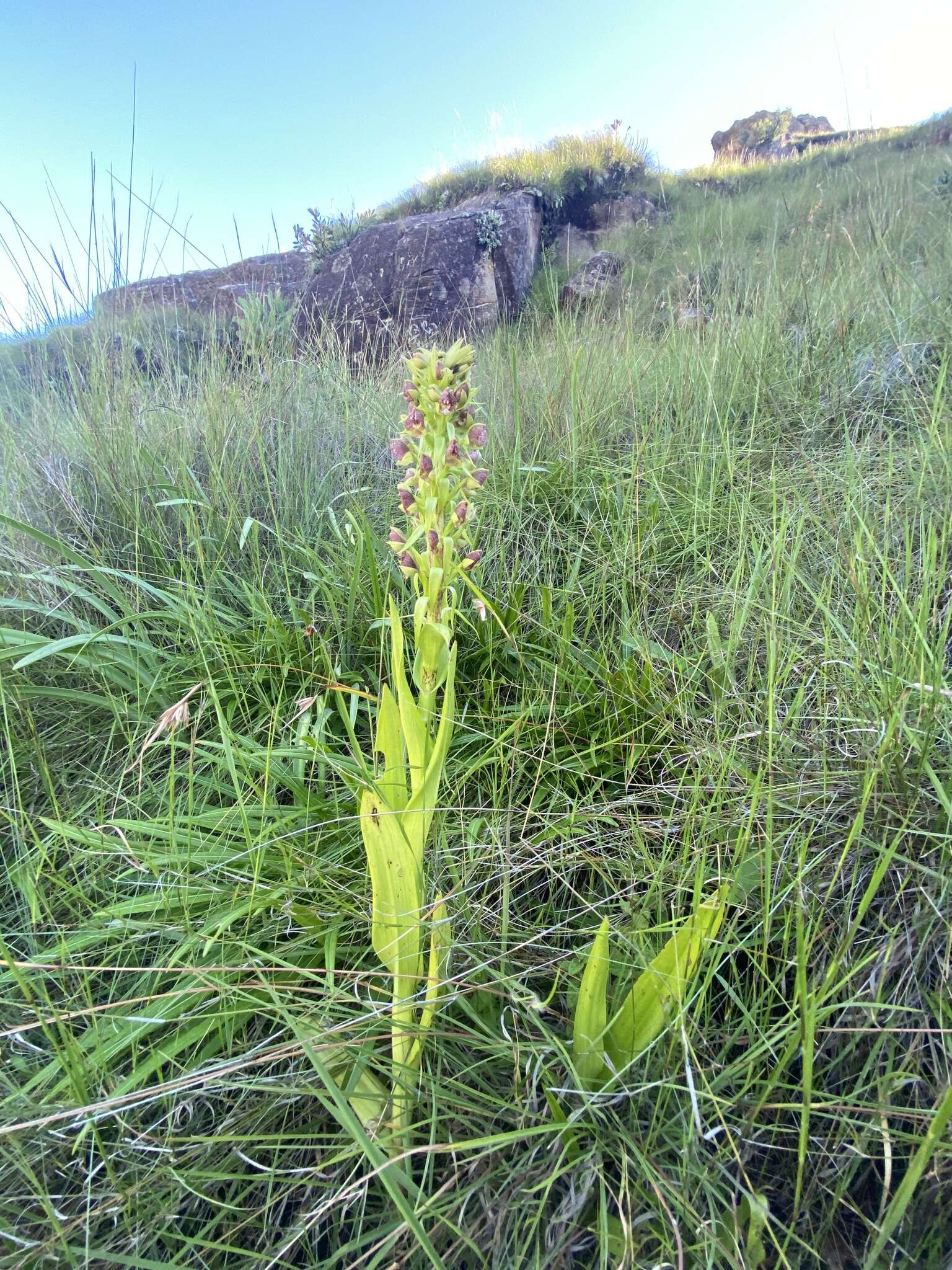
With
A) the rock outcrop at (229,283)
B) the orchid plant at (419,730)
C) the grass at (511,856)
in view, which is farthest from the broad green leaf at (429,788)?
the rock outcrop at (229,283)

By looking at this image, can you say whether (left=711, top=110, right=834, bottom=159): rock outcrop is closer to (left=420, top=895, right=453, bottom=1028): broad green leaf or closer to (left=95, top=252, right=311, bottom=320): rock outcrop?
(left=95, top=252, right=311, bottom=320): rock outcrop

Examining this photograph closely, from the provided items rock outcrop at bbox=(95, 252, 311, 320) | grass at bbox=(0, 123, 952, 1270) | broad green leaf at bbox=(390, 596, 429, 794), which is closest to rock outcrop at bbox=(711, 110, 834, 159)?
rock outcrop at bbox=(95, 252, 311, 320)

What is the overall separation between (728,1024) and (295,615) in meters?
1.22

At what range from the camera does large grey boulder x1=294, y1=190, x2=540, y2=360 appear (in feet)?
24.3

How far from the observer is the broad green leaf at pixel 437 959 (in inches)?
34.9

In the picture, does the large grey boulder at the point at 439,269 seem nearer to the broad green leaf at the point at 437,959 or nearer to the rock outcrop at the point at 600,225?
the rock outcrop at the point at 600,225

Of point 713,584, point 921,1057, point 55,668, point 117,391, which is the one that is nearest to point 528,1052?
point 921,1057

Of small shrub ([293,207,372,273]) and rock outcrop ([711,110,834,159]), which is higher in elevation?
rock outcrop ([711,110,834,159])

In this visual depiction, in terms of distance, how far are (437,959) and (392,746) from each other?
30 centimetres

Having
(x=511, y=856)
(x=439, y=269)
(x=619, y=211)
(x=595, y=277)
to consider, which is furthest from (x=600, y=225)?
(x=511, y=856)

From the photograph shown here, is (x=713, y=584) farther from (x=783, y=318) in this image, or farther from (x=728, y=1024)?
(x=783, y=318)

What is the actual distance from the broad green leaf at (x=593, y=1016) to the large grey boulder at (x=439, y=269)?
7082 millimetres

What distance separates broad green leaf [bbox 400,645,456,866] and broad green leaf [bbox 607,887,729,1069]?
0.33 meters

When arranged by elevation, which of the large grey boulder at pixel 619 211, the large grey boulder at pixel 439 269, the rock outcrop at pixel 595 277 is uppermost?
the large grey boulder at pixel 619 211
